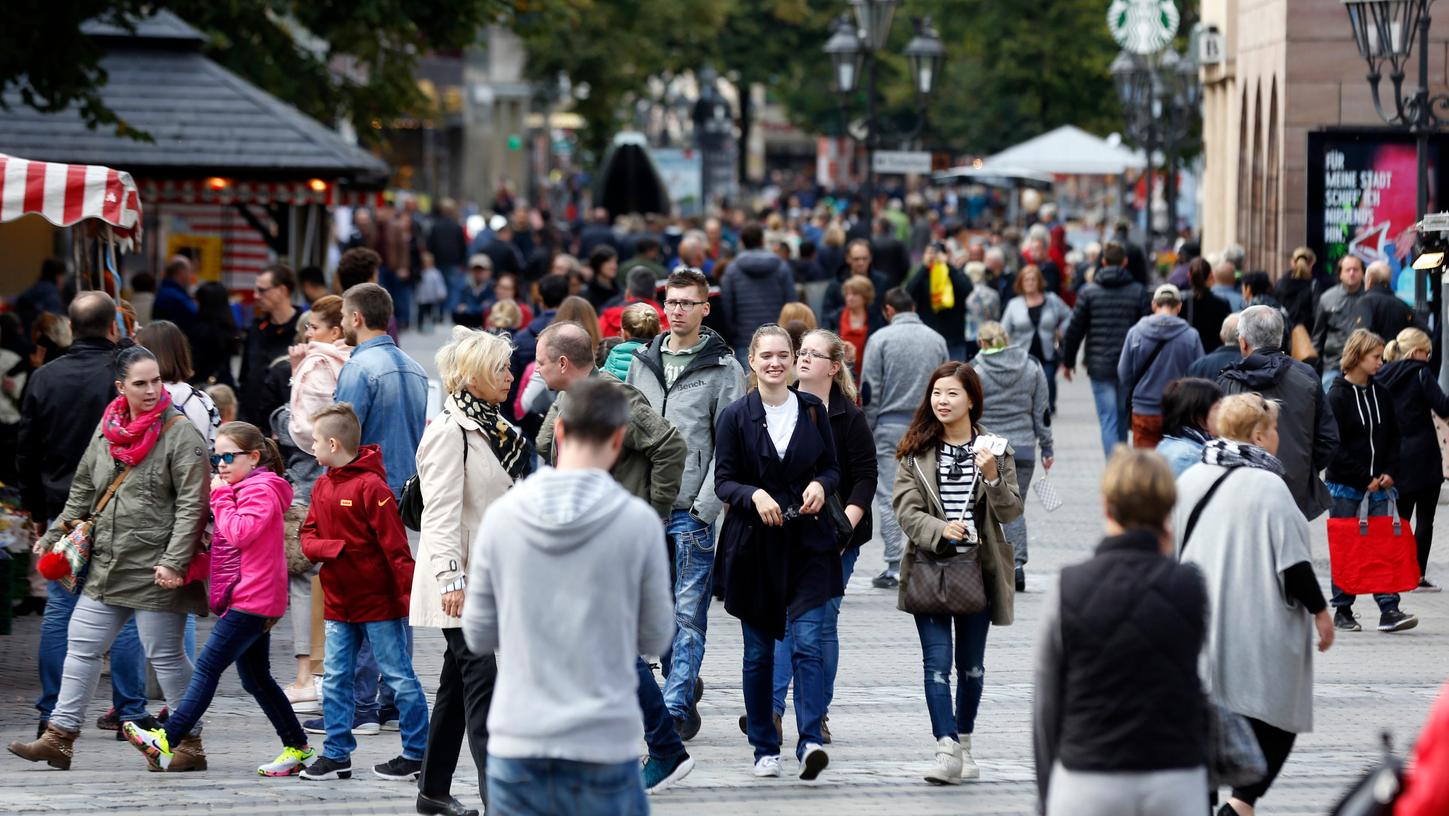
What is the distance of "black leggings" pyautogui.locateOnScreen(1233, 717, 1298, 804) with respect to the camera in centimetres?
718

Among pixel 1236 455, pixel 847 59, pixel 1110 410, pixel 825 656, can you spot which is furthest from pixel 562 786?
pixel 847 59

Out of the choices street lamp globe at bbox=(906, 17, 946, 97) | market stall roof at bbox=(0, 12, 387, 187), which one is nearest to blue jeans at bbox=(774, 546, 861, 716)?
market stall roof at bbox=(0, 12, 387, 187)

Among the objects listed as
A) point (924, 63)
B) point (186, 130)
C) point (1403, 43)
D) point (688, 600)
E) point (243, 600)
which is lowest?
point (688, 600)

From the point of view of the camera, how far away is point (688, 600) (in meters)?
9.17

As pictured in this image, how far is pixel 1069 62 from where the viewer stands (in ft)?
157

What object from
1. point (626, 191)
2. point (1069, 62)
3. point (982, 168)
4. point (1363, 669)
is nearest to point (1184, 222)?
point (1069, 62)

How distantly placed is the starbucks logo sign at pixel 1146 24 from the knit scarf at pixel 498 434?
987 inches

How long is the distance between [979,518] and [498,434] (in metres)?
1.87

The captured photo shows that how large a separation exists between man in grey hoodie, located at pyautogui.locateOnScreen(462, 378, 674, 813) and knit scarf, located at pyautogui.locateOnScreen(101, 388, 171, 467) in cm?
367

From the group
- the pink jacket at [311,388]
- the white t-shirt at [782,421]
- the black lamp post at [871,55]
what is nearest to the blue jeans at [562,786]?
the white t-shirt at [782,421]

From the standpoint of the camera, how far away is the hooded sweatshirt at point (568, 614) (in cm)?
529

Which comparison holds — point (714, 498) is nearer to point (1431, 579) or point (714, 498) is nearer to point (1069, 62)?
→ point (1431, 579)

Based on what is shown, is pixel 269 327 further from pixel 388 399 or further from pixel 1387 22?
pixel 1387 22

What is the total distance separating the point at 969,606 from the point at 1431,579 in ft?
21.5
